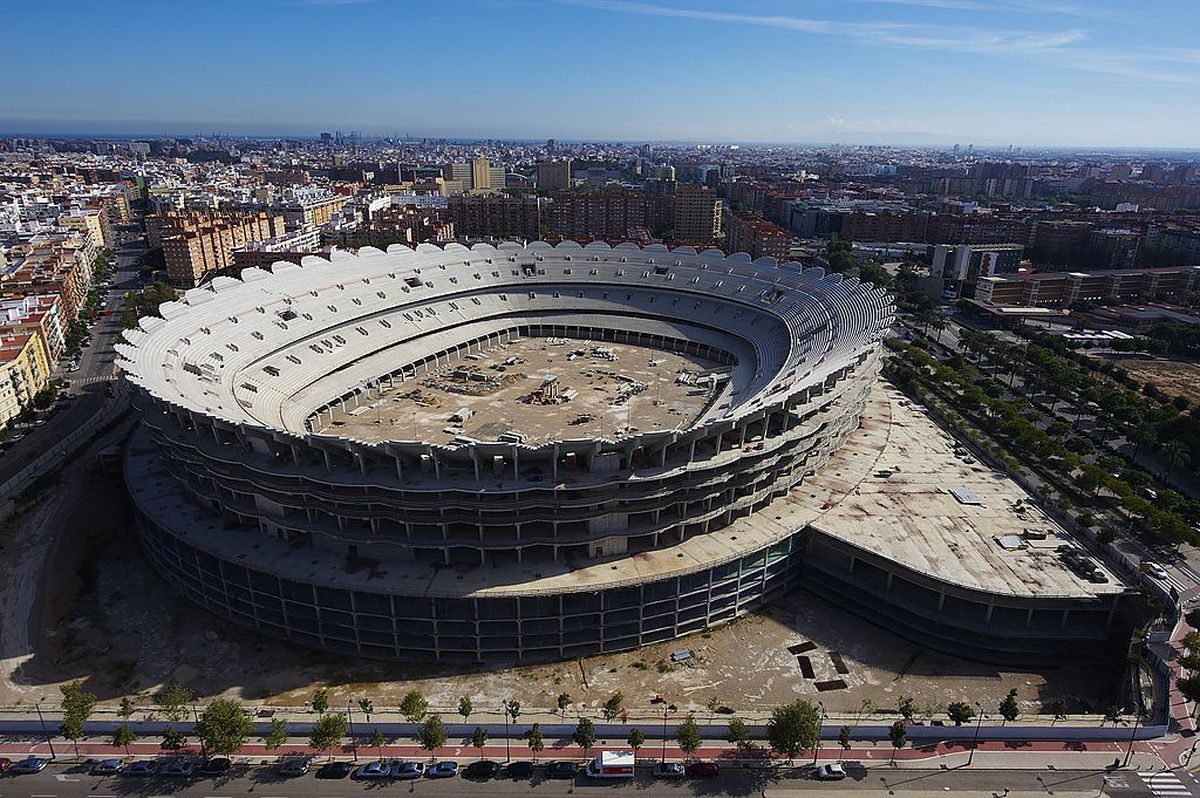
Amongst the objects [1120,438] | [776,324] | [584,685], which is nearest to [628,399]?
[776,324]

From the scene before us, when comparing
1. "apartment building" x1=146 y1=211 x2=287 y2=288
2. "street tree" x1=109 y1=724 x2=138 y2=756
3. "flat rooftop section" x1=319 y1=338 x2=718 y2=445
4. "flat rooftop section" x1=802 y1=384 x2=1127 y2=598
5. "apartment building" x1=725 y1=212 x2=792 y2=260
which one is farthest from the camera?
"apartment building" x1=725 y1=212 x2=792 y2=260

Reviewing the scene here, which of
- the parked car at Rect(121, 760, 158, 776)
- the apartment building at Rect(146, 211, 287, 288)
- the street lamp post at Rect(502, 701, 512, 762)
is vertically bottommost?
the parked car at Rect(121, 760, 158, 776)

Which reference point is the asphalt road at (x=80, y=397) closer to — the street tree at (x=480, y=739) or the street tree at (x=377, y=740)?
the street tree at (x=377, y=740)

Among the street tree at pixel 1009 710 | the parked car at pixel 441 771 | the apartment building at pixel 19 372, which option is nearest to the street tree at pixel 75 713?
the parked car at pixel 441 771

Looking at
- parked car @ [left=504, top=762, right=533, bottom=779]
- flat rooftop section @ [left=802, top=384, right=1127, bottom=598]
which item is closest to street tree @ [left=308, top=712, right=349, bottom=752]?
parked car @ [left=504, top=762, right=533, bottom=779]

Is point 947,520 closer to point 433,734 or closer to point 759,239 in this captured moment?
point 433,734

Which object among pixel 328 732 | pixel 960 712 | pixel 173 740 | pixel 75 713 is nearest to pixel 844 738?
pixel 960 712

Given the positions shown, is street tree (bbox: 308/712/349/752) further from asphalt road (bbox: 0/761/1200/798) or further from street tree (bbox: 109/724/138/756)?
street tree (bbox: 109/724/138/756)
